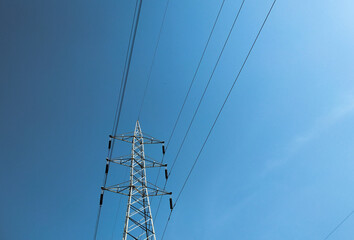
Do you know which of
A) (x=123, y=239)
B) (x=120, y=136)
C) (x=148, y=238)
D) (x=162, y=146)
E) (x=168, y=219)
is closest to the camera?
(x=123, y=239)

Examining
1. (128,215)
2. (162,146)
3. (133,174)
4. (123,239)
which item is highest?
(162,146)

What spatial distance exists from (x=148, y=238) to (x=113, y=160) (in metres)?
4.69

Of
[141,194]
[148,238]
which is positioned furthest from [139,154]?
[148,238]

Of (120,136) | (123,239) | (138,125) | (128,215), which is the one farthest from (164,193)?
(138,125)

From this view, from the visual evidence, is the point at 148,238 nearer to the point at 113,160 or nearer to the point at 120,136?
the point at 113,160

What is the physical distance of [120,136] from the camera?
635 inches

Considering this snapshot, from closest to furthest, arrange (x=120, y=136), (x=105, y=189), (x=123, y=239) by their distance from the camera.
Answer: (x=123, y=239), (x=105, y=189), (x=120, y=136)

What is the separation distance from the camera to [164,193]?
13.9m

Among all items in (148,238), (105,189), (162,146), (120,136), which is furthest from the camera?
(162,146)

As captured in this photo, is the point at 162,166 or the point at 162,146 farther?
the point at 162,146

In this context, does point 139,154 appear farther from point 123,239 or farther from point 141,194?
point 123,239

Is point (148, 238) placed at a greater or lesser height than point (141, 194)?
lesser

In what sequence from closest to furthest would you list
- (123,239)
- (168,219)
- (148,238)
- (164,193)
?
1. (123,239)
2. (148,238)
3. (164,193)
4. (168,219)

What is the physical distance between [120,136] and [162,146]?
113 inches
